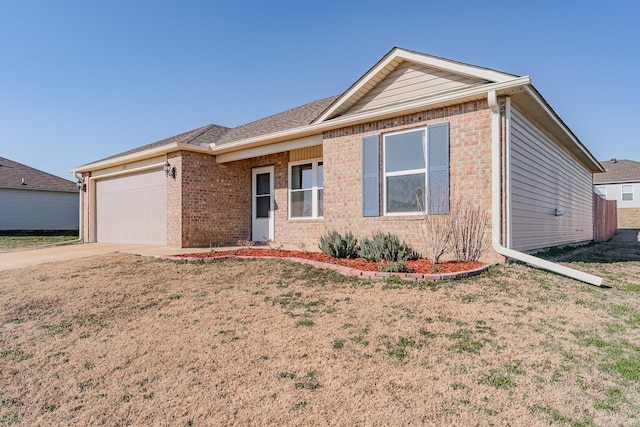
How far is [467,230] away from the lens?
22.7 ft

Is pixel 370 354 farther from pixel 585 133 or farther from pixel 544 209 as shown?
pixel 585 133

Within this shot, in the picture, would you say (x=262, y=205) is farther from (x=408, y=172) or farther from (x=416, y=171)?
(x=416, y=171)

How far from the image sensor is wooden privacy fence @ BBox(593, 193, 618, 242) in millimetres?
16109

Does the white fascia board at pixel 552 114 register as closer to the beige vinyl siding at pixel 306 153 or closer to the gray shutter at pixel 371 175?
the gray shutter at pixel 371 175

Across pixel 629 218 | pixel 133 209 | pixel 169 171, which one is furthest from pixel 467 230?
pixel 629 218

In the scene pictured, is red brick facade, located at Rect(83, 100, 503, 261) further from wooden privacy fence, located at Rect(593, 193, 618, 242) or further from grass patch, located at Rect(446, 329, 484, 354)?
wooden privacy fence, located at Rect(593, 193, 618, 242)

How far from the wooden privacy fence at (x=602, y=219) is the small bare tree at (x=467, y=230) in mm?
12365

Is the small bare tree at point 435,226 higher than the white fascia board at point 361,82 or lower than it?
lower

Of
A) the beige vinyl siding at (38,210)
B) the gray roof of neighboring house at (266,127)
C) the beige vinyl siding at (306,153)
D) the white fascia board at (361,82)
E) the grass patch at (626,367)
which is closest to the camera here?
the grass patch at (626,367)

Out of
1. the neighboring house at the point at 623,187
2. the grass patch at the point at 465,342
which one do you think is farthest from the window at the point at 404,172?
the neighboring house at the point at 623,187

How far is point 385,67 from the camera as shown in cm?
828

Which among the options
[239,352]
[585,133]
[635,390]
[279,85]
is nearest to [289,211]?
[279,85]

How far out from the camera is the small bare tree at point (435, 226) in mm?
7023

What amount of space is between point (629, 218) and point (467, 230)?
29861 millimetres
